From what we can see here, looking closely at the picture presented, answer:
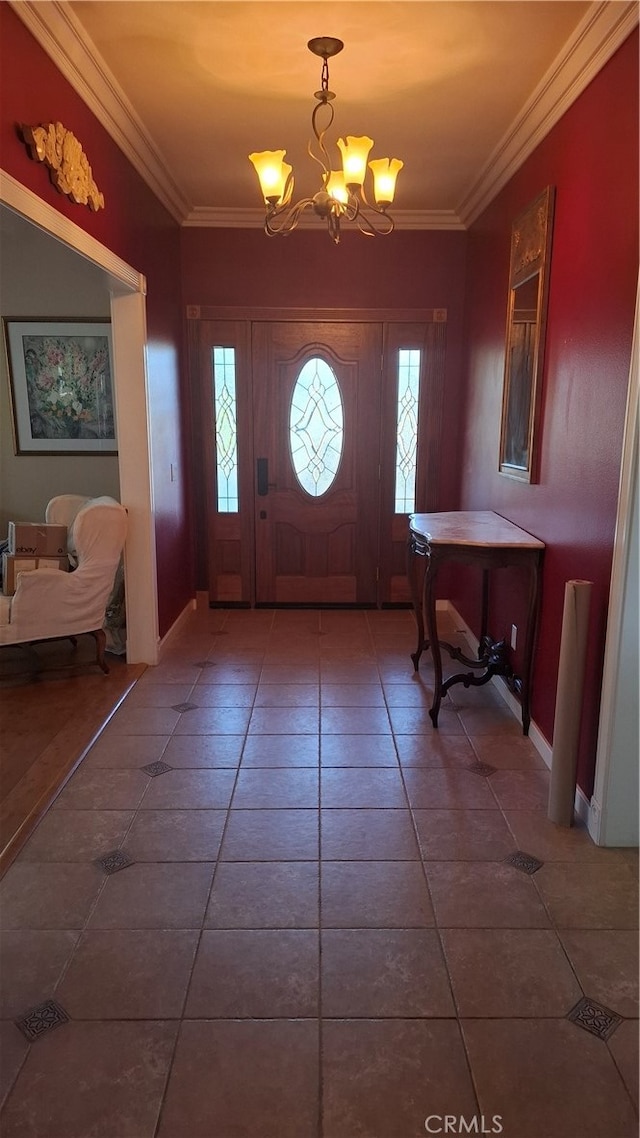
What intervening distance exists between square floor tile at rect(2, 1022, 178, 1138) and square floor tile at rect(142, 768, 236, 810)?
98cm

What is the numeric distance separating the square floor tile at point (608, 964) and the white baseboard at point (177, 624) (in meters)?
2.95

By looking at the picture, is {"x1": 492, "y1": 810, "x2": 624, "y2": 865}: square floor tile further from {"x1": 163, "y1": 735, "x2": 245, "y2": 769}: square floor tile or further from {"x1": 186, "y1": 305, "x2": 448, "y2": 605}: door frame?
{"x1": 186, "y1": 305, "x2": 448, "y2": 605}: door frame

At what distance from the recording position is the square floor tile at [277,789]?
8.82 feet

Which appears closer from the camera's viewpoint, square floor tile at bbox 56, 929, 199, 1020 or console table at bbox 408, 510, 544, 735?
square floor tile at bbox 56, 929, 199, 1020

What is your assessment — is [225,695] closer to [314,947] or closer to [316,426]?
[314,947]

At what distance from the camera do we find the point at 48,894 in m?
2.17

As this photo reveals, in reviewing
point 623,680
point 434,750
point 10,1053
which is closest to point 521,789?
point 434,750

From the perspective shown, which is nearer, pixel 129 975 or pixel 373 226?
pixel 129 975

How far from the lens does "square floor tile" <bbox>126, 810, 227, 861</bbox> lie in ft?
7.78

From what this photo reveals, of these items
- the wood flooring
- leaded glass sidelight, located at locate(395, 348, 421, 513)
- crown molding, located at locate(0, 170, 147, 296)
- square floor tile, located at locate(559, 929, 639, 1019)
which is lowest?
square floor tile, located at locate(559, 929, 639, 1019)

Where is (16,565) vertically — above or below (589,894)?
above

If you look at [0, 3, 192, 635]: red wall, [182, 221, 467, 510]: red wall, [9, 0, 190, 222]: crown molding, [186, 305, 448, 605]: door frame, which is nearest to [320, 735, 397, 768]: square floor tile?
[0, 3, 192, 635]: red wall

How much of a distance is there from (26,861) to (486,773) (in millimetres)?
1781

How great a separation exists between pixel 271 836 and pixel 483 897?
75cm
